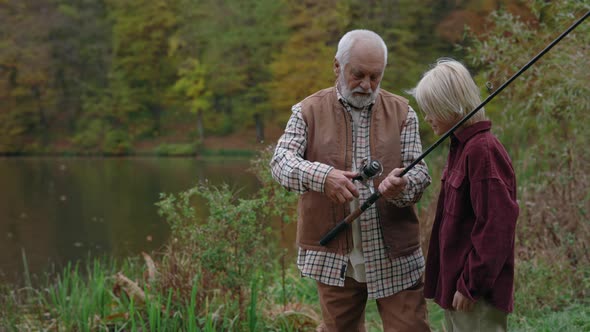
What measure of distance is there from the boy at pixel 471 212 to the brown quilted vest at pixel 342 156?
21 centimetres

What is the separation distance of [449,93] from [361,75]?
12.8 inches

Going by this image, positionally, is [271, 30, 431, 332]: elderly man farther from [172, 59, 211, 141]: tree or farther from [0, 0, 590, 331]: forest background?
[172, 59, 211, 141]: tree

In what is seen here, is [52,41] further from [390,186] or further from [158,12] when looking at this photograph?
[390,186]

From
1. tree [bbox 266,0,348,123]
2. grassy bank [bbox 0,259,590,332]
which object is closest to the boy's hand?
grassy bank [bbox 0,259,590,332]

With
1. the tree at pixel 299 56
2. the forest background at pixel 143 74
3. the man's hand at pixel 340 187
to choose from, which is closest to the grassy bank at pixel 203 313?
the man's hand at pixel 340 187

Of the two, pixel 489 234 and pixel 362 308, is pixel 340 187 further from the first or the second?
pixel 362 308

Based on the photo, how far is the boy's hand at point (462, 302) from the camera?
2072mm

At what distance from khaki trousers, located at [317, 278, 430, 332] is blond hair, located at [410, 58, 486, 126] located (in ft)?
2.24

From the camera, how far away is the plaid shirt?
7.82 ft

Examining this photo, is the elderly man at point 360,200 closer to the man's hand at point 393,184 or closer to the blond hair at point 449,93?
the man's hand at point 393,184

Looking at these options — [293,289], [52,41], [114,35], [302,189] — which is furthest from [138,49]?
[302,189]

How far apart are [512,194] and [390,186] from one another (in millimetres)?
378

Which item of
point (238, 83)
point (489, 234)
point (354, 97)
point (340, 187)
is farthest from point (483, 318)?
point (238, 83)

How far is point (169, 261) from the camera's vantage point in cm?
388
